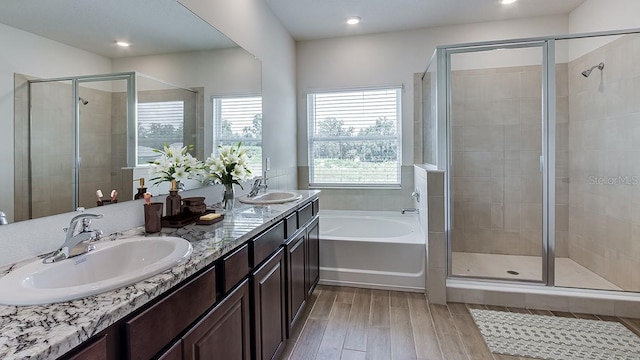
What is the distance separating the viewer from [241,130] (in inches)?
97.7

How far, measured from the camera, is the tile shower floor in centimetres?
254

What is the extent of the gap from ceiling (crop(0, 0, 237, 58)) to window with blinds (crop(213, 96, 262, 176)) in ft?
1.47

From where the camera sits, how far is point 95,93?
4.09 feet

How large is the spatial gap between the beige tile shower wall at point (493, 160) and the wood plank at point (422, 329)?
774 mm

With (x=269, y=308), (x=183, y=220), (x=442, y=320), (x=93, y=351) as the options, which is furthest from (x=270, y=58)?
(x=93, y=351)

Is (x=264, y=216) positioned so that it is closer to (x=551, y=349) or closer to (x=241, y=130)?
(x=241, y=130)

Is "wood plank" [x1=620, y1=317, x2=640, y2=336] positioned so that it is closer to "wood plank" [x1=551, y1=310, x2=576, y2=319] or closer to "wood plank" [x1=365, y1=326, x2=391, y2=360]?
"wood plank" [x1=551, y1=310, x2=576, y2=319]

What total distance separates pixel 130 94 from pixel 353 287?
2.32 metres

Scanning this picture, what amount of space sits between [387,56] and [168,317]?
3.60 metres

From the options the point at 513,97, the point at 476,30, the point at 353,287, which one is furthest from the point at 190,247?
the point at 476,30

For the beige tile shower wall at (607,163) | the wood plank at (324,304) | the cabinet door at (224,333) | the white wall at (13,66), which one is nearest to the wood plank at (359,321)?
the wood plank at (324,304)

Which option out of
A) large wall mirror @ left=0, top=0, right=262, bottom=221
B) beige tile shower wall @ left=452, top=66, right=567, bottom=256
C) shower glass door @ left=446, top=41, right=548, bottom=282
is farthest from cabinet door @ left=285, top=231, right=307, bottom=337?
beige tile shower wall @ left=452, top=66, right=567, bottom=256

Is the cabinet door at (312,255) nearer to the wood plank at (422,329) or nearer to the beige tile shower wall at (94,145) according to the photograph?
the wood plank at (422,329)

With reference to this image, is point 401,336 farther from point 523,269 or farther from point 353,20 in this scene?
point 353,20
